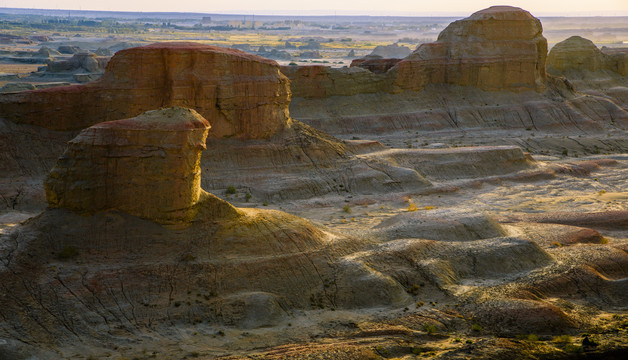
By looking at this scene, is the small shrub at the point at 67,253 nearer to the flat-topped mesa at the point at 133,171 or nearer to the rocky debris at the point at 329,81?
the flat-topped mesa at the point at 133,171

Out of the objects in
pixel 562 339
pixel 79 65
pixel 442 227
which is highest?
pixel 442 227

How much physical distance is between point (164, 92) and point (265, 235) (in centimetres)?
1703

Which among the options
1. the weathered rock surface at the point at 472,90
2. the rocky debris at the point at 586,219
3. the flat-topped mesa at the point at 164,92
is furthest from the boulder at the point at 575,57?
the flat-topped mesa at the point at 164,92

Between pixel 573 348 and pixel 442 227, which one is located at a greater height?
pixel 442 227

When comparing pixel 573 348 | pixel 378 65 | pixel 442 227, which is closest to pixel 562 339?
pixel 573 348

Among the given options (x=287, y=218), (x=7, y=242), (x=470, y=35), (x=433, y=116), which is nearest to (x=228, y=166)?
(x=287, y=218)

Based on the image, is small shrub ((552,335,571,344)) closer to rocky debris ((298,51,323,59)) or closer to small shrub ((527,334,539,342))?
small shrub ((527,334,539,342))

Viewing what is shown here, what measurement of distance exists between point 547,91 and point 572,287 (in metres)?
44.4

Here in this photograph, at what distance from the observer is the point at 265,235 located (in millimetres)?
28047

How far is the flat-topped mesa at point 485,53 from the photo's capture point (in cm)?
6712

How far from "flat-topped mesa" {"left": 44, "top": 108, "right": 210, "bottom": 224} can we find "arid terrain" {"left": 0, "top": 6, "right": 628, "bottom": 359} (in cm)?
6

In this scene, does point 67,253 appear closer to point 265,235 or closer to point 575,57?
point 265,235

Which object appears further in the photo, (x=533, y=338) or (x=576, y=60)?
(x=576, y=60)

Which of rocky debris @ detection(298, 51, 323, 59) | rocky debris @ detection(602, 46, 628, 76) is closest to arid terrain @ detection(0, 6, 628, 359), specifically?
rocky debris @ detection(602, 46, 628, 76)
